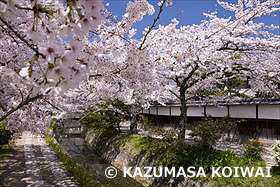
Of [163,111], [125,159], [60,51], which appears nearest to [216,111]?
[163,111]

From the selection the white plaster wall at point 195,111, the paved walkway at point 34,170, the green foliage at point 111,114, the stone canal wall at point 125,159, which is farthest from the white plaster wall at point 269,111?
the paved walkway at point 34,170

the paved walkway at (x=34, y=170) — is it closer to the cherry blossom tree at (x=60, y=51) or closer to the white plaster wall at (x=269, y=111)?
the cherry blossom tree at (x=60, y=51)

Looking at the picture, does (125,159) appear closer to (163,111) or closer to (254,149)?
(254,149)

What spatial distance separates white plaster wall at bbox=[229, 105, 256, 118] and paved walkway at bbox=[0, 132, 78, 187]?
1058cm

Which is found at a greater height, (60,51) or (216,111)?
(60,51)

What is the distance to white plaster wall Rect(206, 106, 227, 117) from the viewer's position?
14.8 meters

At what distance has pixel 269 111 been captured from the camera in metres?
12.4

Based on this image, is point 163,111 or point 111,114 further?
point 163,111

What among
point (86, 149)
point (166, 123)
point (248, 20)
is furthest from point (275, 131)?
point (86, 149)

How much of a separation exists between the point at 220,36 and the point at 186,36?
1.49 meters

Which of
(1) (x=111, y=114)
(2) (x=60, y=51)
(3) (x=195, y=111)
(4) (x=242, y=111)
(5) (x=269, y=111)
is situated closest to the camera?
(2) (x=60, y=51)

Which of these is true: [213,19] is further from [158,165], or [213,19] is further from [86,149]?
[86,149]

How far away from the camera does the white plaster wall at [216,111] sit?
1479 centimetres

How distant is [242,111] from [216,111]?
1878 mm
